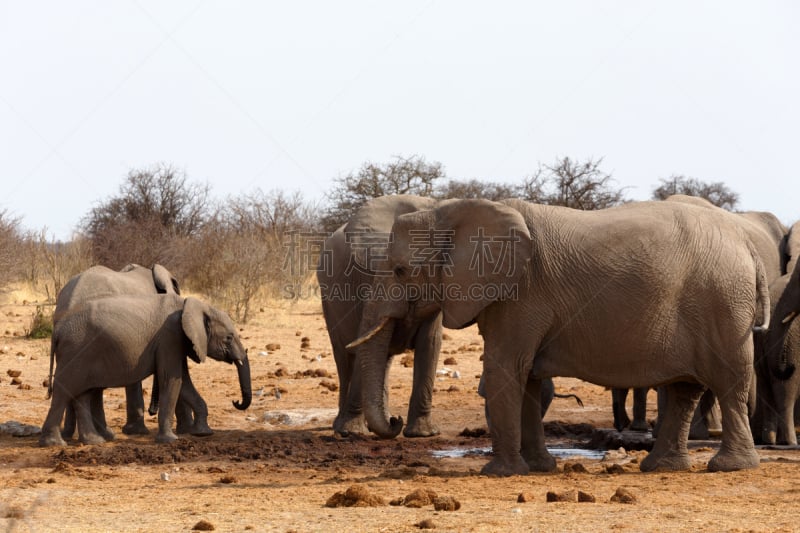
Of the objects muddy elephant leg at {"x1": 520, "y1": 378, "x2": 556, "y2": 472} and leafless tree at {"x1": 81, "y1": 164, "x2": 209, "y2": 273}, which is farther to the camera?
leafless tree at {"x1": 81, "y1": 164, "x2": 209, "y2": 273}

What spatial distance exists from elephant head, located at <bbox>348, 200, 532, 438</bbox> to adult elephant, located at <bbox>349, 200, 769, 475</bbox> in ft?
0.04

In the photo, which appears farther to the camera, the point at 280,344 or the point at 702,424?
the point at 280,344

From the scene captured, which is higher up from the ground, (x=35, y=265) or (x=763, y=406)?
(x=35, y=265)

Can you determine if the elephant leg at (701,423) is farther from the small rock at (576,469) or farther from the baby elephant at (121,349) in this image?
the baby elephant at (121,349)

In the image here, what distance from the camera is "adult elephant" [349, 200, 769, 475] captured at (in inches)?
329

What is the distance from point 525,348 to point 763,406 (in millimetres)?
3105

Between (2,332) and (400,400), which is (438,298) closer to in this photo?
(400,400)

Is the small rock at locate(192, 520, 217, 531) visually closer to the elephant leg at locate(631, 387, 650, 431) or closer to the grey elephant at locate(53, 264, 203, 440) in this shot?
the grey elephant at locate(53, 264, 203, 440)

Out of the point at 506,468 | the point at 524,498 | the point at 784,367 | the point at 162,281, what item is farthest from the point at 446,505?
the point at 162,281

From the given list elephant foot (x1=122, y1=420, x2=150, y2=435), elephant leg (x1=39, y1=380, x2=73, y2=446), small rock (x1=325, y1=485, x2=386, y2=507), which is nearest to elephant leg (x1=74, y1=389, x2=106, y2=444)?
elephant leg (x1=39, y1=380, x2=73, y2=446)

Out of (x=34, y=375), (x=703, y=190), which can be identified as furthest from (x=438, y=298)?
(x=703, y=190)

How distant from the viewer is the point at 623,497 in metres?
7.11

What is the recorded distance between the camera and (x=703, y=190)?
147 feet

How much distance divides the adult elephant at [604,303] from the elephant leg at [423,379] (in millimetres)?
2263
